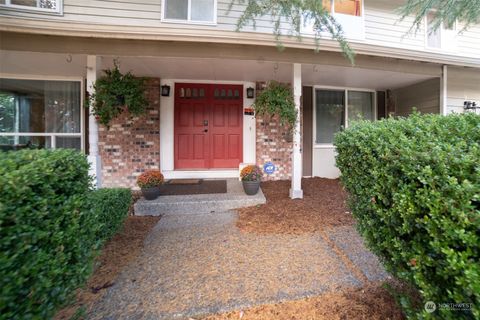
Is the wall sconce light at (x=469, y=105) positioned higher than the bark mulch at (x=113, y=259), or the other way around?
the wall sconce light at (x=469, y=105)

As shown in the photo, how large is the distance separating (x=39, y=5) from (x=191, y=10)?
2.83 metres

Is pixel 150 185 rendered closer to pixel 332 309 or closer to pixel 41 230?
pixel 41 230

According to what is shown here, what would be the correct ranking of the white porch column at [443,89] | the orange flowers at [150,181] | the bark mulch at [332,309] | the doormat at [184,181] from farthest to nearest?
the doormat at [184,181] → the white porch column at [443,89] → the orange flowers at [150,181] → the bark mulch at [332,309]

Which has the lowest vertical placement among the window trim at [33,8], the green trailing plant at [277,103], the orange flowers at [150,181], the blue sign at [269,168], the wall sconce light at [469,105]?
the orange flowers at [150,181]

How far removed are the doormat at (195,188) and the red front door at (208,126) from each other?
59 centimetres

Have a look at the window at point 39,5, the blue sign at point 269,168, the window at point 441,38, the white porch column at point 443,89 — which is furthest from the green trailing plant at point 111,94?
the window at point 441,38

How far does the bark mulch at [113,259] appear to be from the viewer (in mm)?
1852

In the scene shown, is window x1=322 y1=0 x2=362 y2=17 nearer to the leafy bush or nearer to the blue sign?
the blue sign

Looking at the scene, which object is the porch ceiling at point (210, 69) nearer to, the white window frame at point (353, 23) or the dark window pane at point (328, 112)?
the dark window pane at point (328, 112)

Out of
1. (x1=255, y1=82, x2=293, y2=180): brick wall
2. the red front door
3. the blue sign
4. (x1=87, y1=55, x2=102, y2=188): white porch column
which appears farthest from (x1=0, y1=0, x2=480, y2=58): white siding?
the blue sign

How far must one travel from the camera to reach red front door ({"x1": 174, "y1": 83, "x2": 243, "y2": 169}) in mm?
5496

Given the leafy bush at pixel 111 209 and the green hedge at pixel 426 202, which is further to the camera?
the leafy bush at pixel 111 209

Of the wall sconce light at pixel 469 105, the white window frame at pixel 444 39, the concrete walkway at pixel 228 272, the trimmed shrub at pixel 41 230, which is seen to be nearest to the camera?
the trimmed shrub at pixel 41 230

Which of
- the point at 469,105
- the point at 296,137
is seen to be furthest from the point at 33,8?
the point at 469,105
